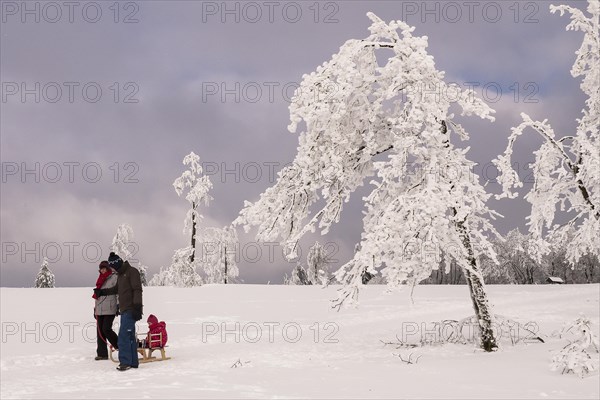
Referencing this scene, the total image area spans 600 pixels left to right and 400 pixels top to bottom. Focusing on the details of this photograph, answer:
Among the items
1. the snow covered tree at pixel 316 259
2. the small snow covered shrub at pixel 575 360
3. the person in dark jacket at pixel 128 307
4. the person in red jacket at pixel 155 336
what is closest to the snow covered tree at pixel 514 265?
the snow covered tree at pixel 316 259

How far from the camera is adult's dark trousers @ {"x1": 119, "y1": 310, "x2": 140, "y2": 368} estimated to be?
424 inches

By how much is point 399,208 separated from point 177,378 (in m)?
5.06

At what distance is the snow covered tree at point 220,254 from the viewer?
39438mm

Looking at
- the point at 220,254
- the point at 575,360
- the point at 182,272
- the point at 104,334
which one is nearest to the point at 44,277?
the point at 220,254

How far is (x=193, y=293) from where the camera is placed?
29.5 metres

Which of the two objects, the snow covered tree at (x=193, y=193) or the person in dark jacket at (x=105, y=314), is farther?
the snow covered tree at (x=193, y=193)

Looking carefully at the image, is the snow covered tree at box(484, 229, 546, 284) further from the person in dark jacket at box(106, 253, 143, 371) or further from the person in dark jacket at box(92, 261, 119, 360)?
the person in dark jacket at box(106, 253, 143, 371)

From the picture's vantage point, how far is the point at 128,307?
11148mm

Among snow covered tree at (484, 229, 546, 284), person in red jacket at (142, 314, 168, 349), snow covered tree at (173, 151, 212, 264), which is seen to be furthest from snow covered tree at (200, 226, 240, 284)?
snow covered tree at (484, 229, 546, 284)

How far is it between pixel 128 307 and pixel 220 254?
115 ft

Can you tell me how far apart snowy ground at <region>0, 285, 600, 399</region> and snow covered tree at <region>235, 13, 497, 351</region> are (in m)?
1.07

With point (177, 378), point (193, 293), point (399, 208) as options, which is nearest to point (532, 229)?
point (399, 208)

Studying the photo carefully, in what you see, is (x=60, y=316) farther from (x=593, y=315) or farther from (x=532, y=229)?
(x=593, y=315)

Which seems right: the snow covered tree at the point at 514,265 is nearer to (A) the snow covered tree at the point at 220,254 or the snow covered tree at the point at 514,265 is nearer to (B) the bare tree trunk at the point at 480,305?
(A) the snow covered tree at the point at 220,254
